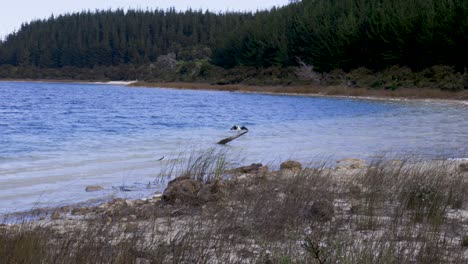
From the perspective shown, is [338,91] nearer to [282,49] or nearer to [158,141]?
[282,49]

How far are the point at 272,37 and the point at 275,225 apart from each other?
3235 inches

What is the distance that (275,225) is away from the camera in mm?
6473

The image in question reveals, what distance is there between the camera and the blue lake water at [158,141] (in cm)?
1283

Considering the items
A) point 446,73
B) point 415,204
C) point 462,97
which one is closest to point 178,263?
point 415,204

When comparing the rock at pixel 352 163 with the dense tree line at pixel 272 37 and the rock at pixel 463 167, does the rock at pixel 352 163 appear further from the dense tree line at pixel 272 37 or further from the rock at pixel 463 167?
the dense tree line at pixel 272 37

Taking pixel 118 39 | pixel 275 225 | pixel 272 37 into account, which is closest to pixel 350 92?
pixel 272 37

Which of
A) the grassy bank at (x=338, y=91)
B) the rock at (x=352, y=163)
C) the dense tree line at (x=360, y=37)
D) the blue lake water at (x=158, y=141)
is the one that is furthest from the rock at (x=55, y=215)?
the dense tree line at (x=360, y=37)

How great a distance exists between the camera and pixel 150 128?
2734cm

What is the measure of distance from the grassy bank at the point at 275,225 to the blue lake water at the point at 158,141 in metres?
2.96

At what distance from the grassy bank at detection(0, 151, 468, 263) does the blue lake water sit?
9.72ft

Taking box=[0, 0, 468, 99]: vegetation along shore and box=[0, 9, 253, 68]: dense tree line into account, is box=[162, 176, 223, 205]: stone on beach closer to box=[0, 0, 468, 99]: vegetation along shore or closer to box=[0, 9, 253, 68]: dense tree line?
box=[0, 0, 468, 99]: vegetation along shore

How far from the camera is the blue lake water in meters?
12.8

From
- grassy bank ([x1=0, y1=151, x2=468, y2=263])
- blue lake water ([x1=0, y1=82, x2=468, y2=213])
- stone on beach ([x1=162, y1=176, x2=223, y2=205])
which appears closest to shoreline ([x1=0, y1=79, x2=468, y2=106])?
blue lake water ([x1=0, y1=82, x2=468, y2=213])

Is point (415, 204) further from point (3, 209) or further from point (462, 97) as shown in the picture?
point (462, 97)
